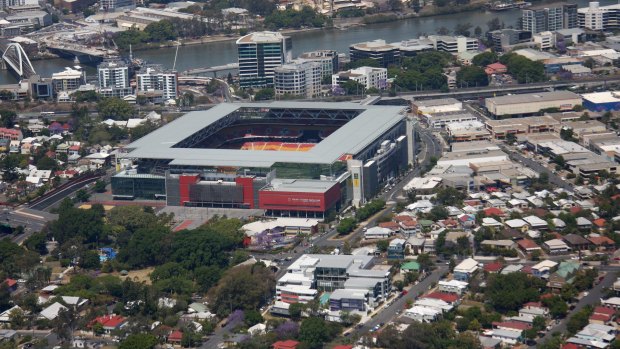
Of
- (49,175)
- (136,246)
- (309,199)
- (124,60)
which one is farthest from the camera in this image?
(124,60)

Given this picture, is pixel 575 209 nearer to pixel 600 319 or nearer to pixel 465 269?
pixel 465 269

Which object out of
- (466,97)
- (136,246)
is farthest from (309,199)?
(466,97)

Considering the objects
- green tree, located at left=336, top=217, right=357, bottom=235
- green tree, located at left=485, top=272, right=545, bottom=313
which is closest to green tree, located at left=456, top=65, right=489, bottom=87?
green tree, located at left=336, top=217, right=357, bottom=235

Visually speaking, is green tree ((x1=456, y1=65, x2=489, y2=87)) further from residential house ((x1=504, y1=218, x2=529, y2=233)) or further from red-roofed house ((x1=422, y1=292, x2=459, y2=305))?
red-roofed house ((x1=422, y1=292, x2=459, y2=305))

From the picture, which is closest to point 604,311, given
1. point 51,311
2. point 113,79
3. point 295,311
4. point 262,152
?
point 295,311

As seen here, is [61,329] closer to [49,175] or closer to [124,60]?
[49,175]

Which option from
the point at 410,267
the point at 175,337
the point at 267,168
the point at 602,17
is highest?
the point at 602,17

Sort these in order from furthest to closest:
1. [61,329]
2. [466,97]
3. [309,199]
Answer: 1. [466,97]
2. [309,199]
3. [61,329]

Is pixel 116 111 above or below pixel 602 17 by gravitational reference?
below
